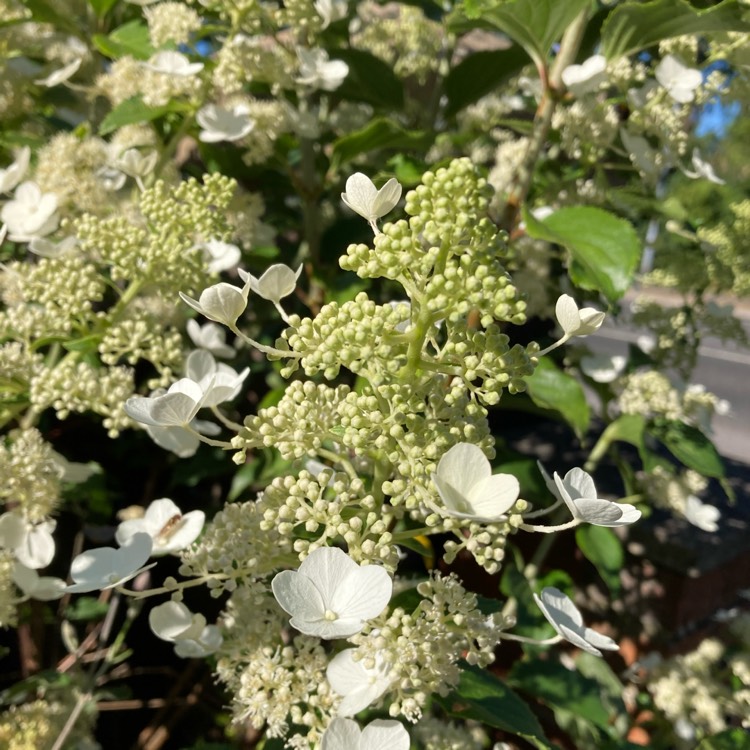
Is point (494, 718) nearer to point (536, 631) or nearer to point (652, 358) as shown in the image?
point (536, 631)

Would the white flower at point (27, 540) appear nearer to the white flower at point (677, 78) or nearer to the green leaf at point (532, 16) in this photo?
the green leaf at point (532, 16)

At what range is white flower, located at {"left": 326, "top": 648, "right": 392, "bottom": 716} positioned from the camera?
1.64 ft

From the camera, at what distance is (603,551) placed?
119cm

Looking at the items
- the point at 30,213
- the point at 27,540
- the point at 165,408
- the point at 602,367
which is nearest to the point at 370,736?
the point at 165,408

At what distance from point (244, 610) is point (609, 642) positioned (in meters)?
0.32

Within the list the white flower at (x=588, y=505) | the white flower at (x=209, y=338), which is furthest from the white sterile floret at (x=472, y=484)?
the white flower at (x=209, y=338)

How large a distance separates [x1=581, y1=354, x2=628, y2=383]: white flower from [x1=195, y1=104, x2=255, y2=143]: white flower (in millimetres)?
754

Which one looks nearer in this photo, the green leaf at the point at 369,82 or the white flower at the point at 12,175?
the white flower at the point at 12,175

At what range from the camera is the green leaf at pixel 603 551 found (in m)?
1.18

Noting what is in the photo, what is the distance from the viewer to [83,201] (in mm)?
972

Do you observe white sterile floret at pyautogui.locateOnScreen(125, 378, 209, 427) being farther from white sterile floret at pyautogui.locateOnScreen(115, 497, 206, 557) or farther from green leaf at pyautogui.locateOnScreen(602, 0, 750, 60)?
green leaf at pyautogui.locateOnScreen(602, 0, 750, 60)

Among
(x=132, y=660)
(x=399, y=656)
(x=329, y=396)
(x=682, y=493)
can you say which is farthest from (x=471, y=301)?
(x=132, y=660)

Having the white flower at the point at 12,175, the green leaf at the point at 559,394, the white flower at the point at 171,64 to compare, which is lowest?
the green leaf at the point at 559,394

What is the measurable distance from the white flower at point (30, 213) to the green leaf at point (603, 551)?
998mm
